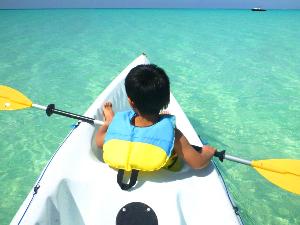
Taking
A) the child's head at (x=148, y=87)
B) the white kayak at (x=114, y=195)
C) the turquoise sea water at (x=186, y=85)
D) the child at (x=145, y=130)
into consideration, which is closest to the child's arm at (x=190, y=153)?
the child at (x=145, y=130)

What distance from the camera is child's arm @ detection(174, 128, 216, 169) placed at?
1.78 metres

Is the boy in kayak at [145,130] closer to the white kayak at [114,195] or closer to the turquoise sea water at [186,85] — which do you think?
the white kayak at [114,195]

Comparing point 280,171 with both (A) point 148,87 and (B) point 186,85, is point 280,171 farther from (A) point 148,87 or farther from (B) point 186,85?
(B) point 186,85

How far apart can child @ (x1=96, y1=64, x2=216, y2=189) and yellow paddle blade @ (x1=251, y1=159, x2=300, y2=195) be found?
2.06 feet

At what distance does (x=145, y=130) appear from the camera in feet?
5.49

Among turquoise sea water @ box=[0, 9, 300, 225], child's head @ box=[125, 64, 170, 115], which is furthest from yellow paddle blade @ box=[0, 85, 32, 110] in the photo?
child's head @ box=[125, 64, 170, 115]

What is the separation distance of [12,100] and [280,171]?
2334mm

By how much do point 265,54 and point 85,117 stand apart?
22.6ft

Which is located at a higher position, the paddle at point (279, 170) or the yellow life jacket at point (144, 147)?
the yellow life jacket at point (144, 147)

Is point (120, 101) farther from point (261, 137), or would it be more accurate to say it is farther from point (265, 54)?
point (265, 54)

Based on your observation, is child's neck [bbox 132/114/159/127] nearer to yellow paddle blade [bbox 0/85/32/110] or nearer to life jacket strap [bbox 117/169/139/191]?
life jacket strap [bbox 117/169/139/191]

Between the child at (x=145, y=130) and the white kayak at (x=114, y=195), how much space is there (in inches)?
8.7

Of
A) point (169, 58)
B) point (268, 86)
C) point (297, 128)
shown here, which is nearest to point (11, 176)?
point (297, 128)

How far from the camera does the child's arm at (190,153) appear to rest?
1.78 metres
